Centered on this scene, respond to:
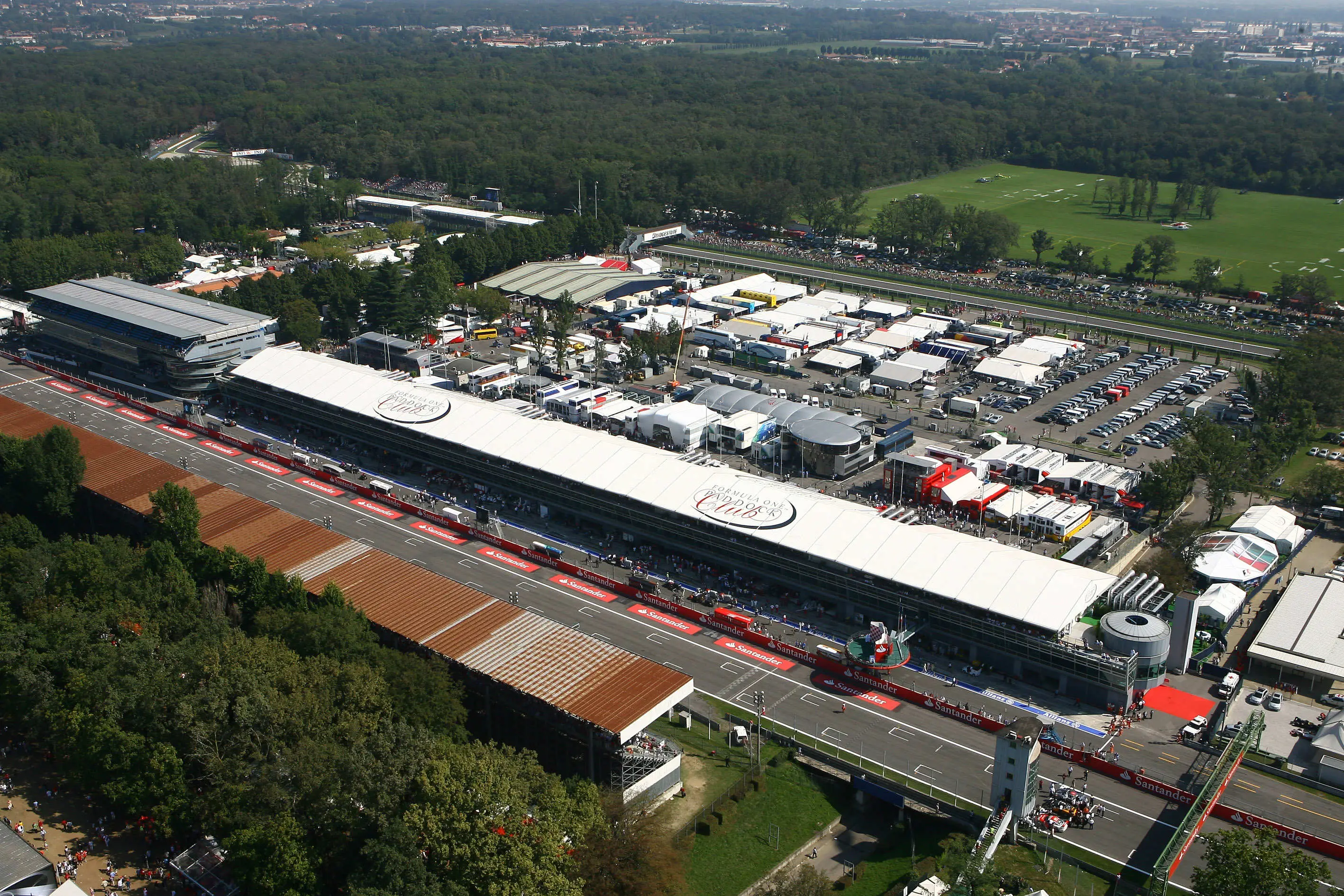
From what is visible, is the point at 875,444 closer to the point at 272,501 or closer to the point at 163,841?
the point at 272,501

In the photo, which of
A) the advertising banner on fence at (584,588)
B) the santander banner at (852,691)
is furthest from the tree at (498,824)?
the advertising banner on fence at (584,588)

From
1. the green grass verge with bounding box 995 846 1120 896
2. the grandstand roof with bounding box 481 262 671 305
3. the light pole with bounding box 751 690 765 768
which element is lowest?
the light pole with bounding box 751 690 765 768

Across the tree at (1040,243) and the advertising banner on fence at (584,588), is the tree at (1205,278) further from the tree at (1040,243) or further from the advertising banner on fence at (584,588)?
the advertising banner on fence at (584,588)

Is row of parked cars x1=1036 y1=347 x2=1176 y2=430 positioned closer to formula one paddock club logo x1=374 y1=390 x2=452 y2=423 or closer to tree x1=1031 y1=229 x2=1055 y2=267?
tree x1=1031 y1=229 x2=1055 y2=267

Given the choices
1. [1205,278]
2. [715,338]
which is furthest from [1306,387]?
[715,338]

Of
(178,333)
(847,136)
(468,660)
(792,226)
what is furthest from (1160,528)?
(847,136)

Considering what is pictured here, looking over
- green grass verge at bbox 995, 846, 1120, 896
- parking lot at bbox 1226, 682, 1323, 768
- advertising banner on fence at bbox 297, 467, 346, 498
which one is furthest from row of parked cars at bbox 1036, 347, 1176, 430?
advertising banner on fence at bbox 297, 467, 346, 498
